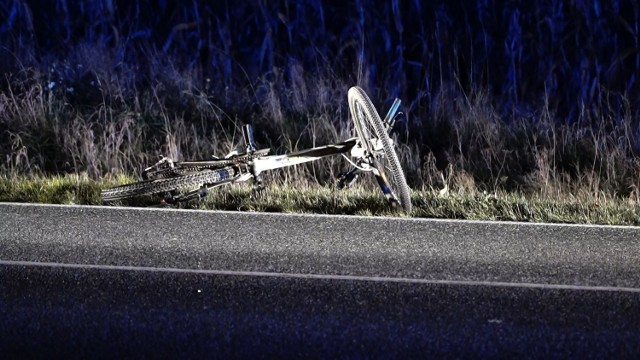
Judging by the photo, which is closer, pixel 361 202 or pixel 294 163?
pixel 294 163

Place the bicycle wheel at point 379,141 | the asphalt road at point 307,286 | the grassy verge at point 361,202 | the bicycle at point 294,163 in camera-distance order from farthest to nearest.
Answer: the grassy verge at point 361,202, the bicycle at point 294,163, the bicycle wheel at point 379,141, the asphalt road at point 307,286

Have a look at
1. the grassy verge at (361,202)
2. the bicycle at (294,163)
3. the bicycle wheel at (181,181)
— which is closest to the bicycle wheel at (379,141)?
the bicycle at (294,163)

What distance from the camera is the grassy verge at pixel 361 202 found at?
357 inches

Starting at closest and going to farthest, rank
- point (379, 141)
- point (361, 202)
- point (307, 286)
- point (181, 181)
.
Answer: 1. point (307, 286)
2. point (379, 141)
3. point (181, 181)
4. point (361, 202)

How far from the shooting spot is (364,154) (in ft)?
27.1

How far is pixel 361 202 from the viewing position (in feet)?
30.8

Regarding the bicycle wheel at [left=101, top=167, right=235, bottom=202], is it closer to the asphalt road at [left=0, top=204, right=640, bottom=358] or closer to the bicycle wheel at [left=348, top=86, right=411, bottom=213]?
the asphalt road at [left=0, top=204, right=640, bottom=358]

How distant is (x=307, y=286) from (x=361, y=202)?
2.65 m

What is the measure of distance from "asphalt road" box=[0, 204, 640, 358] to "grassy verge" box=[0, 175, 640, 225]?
40 centimetres

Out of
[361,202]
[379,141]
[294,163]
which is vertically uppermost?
[379,141]

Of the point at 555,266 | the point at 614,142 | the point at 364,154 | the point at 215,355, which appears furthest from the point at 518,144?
the point at 215,355

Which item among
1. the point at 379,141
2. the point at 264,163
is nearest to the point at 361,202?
the point at 264,163

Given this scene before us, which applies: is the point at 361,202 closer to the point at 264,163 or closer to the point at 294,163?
the point at 294,163

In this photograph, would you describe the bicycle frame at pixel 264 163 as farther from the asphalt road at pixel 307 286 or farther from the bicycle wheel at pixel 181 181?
Answer: the asphalt road at pixel 307 286
